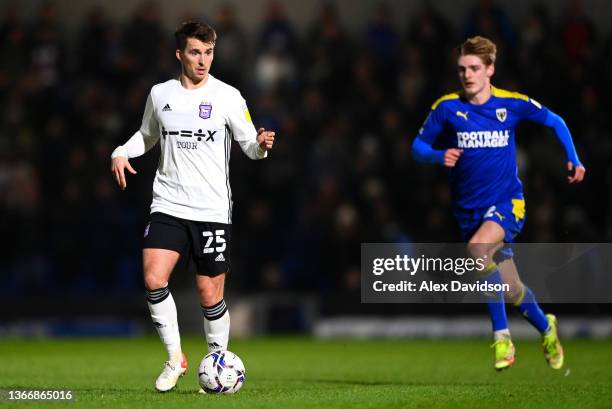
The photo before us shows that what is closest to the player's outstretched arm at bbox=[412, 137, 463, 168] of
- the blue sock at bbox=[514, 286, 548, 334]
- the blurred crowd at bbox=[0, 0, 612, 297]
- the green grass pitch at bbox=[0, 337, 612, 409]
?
the blue sock at bbox=[514, 286, 548, 334]

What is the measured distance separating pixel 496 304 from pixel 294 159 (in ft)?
29.9

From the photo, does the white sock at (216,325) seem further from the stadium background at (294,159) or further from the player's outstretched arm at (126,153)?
the stadium background at (294,159)

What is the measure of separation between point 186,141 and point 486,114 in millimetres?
2364

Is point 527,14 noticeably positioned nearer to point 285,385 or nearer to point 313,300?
point 313,300

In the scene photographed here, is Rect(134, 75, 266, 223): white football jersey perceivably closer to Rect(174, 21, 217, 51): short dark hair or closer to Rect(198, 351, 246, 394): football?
Rect(174, 21, 217, 51): short dark hair

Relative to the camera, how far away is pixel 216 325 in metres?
8.39

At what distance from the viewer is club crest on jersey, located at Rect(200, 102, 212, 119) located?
320 inches

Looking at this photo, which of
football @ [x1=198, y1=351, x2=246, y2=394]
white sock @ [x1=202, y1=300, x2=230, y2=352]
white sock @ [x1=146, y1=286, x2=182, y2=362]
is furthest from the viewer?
white sock @ [x1=202, y1=300, x2=230, y2=352]

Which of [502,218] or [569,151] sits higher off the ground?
[569,151]

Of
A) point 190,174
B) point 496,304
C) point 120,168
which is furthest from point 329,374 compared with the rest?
point 120,168

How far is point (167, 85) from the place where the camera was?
8336 millimetres

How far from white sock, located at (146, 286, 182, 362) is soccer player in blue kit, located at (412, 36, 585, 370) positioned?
225 centimetres

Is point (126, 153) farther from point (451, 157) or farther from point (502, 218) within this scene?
point (502, 218)

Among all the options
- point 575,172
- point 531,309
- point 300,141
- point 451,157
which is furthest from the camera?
point 300,141
